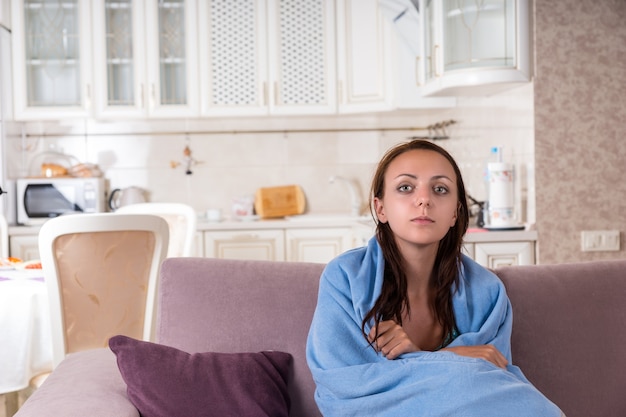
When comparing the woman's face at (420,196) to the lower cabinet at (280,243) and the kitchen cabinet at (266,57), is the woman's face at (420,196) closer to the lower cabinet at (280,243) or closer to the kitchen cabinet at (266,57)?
the lower cabinet at (280,243)

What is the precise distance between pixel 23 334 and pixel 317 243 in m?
2.42

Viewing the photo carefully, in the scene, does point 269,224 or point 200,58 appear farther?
point 200,58

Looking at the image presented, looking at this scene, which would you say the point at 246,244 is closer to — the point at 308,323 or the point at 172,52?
the point at 172,52

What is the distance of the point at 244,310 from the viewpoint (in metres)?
1.85

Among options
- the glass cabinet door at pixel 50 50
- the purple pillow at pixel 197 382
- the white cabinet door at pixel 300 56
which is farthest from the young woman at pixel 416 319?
the glass cabinet door at pixel 50 50

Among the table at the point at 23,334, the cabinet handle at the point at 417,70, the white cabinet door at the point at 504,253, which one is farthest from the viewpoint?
the cabinet handle at the point at 417,70

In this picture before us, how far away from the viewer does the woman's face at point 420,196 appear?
63.9 inches

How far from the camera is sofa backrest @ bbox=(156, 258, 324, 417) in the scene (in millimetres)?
1830

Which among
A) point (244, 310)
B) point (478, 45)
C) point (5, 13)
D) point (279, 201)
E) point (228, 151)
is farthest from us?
point (228, 151)

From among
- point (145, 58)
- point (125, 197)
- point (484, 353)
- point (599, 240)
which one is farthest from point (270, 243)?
point (484, 353)

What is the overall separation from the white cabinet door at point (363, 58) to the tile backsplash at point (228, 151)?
1.27ft

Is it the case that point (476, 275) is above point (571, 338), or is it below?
above

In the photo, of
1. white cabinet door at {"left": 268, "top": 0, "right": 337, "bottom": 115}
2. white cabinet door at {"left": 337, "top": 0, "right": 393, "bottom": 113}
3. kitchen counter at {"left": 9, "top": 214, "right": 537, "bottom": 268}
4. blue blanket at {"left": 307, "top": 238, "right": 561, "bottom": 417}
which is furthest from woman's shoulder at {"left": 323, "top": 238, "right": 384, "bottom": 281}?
white cabinet door at {"left": 268, "top": 0, "right": 337, "bottom": 115}

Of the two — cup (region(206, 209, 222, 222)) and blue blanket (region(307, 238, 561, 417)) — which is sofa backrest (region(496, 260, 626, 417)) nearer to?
blue blanket (region(307, 238, 561, 417))
